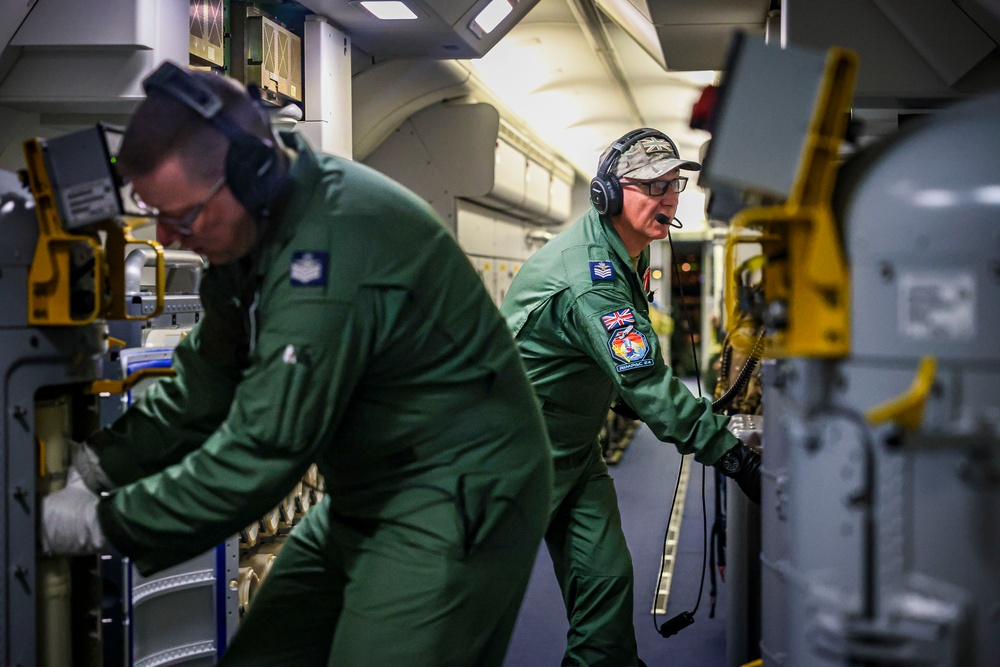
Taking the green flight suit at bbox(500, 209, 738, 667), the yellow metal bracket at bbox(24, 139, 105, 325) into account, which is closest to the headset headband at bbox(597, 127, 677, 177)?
the green flight suit at bbox(500, 209, 738, 667)

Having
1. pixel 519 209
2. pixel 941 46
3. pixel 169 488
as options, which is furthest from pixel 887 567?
pixel 519 209

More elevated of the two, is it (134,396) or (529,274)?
(529,274)

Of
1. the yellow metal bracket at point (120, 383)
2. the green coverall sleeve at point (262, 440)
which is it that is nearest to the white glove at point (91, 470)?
the yellow metal bracket at point (120, 383)

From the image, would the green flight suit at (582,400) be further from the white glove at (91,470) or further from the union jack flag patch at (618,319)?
the white glove at (91,470)

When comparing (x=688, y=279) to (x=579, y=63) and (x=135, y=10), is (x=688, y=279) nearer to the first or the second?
(x=579, y=63)

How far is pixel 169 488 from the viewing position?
1854 millimetres

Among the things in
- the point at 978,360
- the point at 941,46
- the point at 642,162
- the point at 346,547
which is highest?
the point at 941,46

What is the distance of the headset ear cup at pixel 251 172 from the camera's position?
1.85 m

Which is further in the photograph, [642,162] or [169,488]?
[642,162]

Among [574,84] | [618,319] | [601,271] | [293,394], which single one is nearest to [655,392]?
[618,319]

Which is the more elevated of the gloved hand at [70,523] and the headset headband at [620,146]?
the headset headband at [620,146]

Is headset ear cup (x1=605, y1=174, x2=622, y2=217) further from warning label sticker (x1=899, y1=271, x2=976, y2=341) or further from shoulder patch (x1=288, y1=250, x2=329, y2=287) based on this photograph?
warning label sticker (x1=899, y1=271, x2=976, y2=341)

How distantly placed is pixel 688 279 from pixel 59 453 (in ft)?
64.7

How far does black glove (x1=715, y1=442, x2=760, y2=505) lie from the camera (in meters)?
2.75
